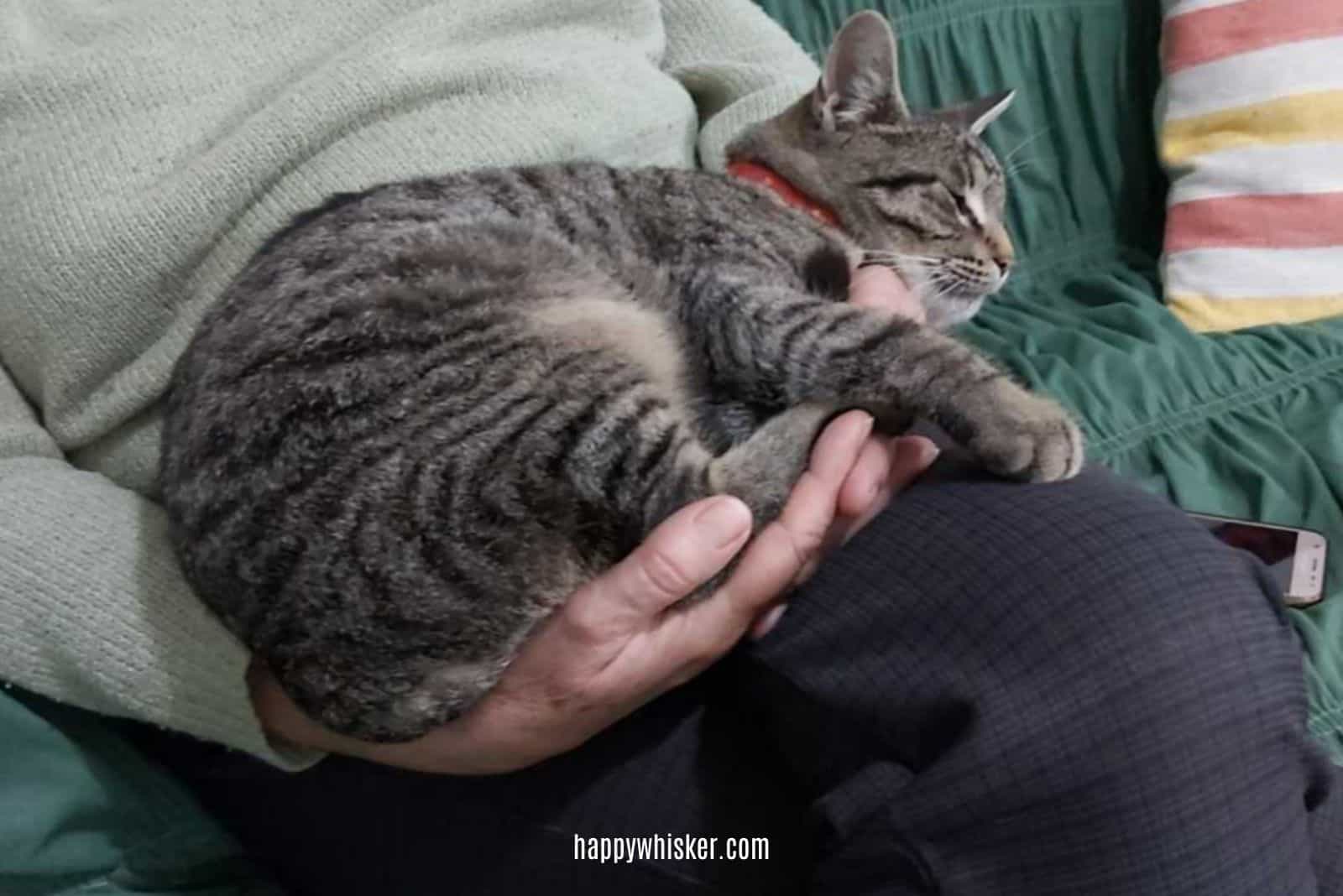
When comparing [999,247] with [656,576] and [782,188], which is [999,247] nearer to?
[782,188]

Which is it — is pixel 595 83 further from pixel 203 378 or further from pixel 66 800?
pixel 66 800

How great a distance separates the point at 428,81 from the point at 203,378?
39 cm

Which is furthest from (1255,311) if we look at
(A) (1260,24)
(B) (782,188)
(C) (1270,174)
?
(B) (782,188)

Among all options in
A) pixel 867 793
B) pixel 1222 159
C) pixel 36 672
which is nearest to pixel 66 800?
pixel 36 672

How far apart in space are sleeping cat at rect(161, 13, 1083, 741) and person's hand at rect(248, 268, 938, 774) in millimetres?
32

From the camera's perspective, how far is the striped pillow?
158 cm

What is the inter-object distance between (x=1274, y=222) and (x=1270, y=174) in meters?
0.07

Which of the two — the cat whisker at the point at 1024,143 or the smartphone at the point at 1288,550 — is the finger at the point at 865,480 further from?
the cat whisker at the point at 1024,143

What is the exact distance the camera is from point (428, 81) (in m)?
1.12

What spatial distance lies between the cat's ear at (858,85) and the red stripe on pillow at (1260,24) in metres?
0.55

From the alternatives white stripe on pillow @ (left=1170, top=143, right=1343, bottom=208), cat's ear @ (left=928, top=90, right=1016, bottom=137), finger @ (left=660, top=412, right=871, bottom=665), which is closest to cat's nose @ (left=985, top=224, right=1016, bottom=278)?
cat's ear @ (left=928, top=90, right=1016, bottom=137)

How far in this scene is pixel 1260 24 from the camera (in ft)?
5.22

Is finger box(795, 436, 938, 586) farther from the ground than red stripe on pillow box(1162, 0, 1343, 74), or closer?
closer

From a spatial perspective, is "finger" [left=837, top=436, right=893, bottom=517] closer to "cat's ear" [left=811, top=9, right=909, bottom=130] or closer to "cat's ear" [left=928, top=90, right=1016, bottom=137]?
"cat's ear" [left=811, top=9, right=909, bottom=130]
